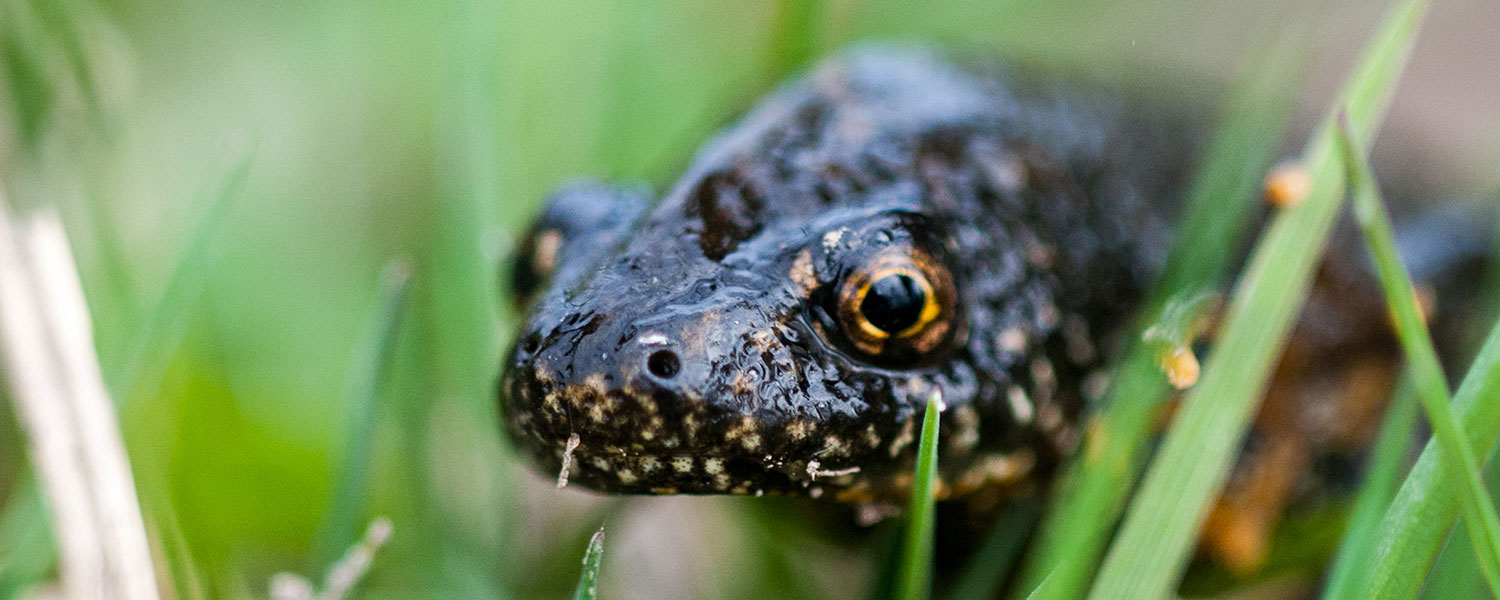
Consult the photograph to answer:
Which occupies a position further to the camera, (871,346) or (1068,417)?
(1068,417)

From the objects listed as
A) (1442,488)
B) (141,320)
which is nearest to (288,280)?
(141,320)

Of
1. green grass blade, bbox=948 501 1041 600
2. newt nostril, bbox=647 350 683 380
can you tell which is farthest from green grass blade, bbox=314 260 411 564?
green grass blade, bbox=948 501 1041 600

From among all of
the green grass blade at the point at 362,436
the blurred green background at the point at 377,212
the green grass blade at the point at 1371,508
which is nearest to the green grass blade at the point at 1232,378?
the green grass blade at the point at 1371,508

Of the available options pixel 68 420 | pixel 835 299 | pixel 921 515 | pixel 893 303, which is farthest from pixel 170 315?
pixel 921 515

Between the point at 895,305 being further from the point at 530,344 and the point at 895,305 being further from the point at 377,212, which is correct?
the point at 377,212

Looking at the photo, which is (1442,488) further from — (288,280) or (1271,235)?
(288,280)
